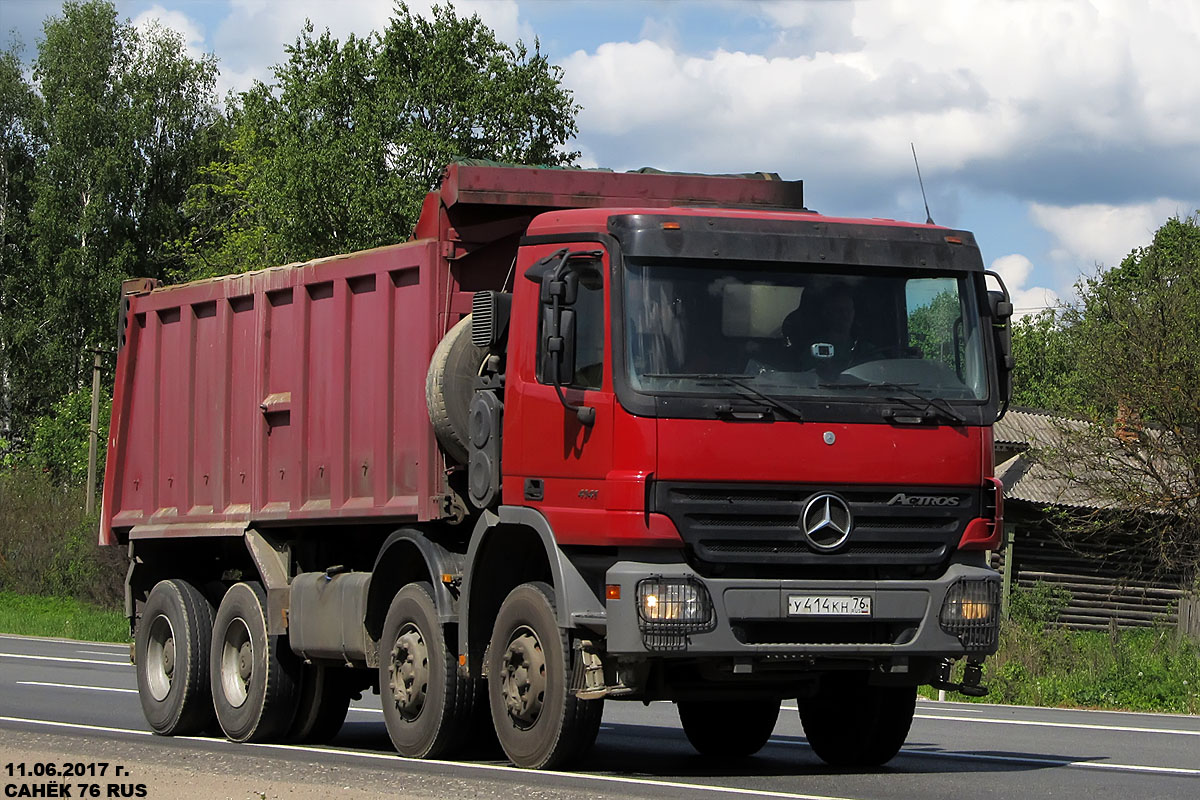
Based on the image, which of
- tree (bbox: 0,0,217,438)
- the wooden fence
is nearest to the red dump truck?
the wooden fence

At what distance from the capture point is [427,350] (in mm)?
11367

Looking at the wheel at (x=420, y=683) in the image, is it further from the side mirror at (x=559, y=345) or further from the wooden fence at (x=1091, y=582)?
the wooden fence at (x=1091, y=582)

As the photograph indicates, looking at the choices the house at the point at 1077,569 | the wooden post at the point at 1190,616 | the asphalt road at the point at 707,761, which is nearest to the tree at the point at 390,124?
the house at the point at 1077,569

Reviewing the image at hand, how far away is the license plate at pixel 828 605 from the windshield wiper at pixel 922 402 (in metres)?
1.05

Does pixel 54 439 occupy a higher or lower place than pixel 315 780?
higher

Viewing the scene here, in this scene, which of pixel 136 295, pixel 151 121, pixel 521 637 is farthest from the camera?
pixel 151 121

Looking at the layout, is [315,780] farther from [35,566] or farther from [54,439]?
[54,439]

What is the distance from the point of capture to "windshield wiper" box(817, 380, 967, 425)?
32.2 ft

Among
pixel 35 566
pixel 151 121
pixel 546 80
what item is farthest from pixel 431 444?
pixel 151 121

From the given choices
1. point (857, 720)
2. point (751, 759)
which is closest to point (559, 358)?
point (857, 720)

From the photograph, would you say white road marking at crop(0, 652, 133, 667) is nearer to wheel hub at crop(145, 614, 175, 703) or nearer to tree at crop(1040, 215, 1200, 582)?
wheel hub at crop(145, 614, 175, 703)

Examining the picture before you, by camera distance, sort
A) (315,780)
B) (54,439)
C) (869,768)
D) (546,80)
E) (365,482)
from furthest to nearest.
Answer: (54,439) < (546,80) < (365,482) < (869,768) < (315,780)

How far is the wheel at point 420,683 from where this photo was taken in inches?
435

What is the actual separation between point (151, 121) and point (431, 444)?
5005 centimetres
